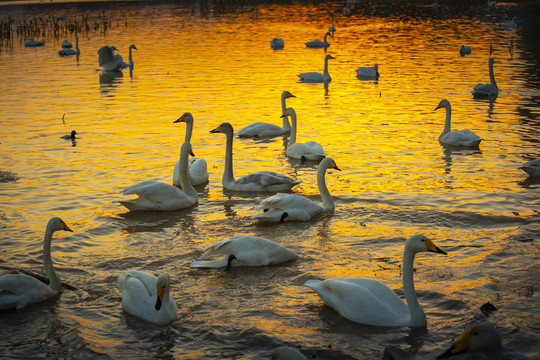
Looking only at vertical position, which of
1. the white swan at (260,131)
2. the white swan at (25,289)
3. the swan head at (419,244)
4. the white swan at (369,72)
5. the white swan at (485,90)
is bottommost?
the white swan at (25,289)

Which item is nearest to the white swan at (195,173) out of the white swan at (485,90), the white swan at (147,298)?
the white swan at (147,298)

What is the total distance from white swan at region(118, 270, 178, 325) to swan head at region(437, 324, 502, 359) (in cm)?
255

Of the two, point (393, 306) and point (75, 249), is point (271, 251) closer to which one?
point (393, 306)

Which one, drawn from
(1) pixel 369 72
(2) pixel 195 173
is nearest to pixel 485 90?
(1) pixel 369 72

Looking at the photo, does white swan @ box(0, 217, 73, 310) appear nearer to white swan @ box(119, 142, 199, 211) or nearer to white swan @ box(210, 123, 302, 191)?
white swan @ box(119, 142, 199, 211)

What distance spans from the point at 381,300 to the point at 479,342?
1523 millimetres

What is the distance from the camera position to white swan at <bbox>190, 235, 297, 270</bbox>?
24.2 ft

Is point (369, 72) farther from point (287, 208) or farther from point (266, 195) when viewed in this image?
point (287, 208)

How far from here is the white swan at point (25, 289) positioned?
6445 mm

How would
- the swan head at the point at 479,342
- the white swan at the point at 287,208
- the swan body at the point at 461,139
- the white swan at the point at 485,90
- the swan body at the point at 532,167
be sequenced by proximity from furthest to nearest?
the white swan at the point at 485,90
the swan body at the point at 461,139
the swan body at the point at 532,167
the white swan at the point at 287,208
the swan head at the point at 479,342

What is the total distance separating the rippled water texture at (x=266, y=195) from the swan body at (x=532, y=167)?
189 mm

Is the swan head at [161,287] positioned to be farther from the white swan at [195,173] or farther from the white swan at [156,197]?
the white swan at [195,173]

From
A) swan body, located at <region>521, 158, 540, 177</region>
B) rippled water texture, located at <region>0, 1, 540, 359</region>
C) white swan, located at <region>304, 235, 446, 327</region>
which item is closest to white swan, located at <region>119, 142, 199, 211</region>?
rippled water texture, located at <region>0, 1, 540, 359</region>

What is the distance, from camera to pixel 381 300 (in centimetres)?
616
